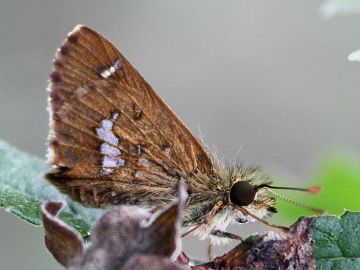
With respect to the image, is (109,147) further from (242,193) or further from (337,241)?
(337,241)

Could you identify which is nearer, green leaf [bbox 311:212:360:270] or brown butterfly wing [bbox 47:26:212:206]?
green leaf [bbox 311:212:360:270]

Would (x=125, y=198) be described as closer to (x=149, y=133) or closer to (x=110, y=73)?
(x=149, y=133)

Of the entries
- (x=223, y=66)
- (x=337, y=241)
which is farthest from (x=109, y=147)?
(x=223, y=66)

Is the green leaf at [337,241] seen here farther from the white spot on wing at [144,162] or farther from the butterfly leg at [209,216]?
the white spot on wing at [144,162]

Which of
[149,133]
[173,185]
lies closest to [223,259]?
[173,185]

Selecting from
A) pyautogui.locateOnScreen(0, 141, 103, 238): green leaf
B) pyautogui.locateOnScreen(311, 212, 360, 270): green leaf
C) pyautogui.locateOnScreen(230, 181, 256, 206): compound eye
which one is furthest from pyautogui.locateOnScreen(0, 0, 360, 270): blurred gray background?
pyautogui.locateOnScreen(311, 212, 360, 270): green leaf

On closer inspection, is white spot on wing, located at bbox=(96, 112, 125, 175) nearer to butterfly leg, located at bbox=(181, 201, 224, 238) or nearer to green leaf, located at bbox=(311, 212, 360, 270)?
butterfly leg, located at bbox=(181, 201, 224, 238)

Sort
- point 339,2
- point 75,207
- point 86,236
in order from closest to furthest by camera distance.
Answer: point 86,236 < point 75,207 < point 339,2
